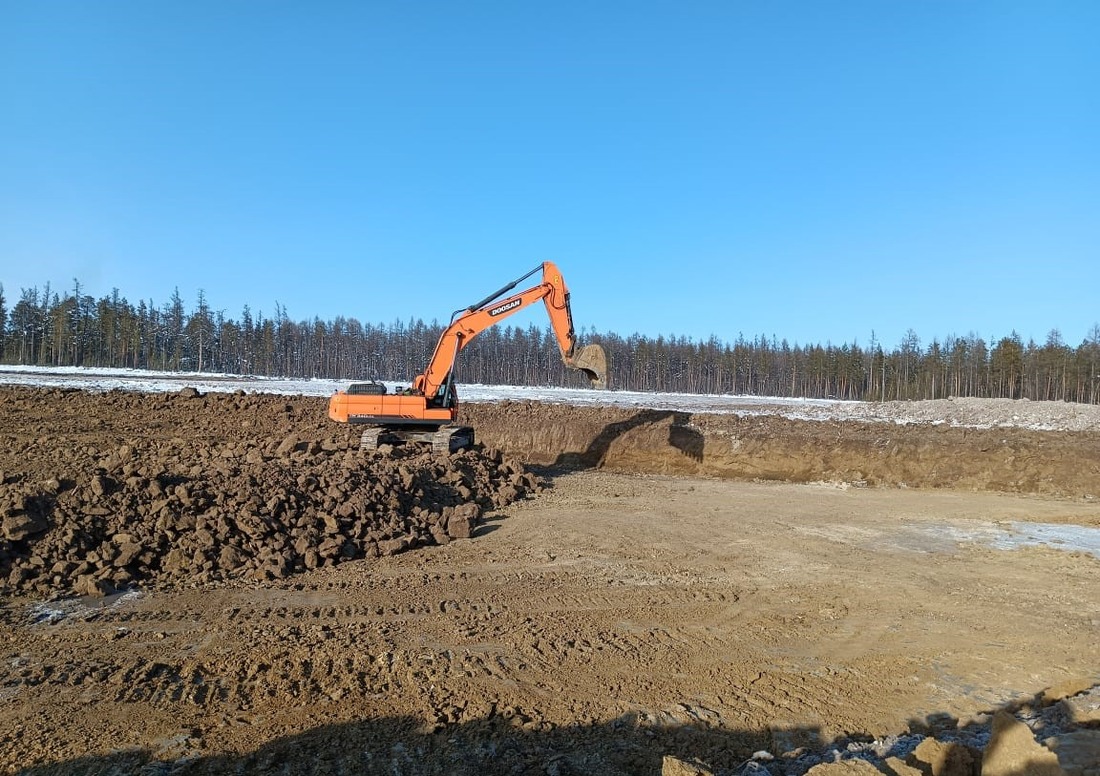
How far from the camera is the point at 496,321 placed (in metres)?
16.4

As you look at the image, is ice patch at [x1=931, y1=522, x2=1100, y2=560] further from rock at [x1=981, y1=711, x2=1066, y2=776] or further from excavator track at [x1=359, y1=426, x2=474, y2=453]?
excavator track at [x1=359, y1=426, x2=474, y2=453]

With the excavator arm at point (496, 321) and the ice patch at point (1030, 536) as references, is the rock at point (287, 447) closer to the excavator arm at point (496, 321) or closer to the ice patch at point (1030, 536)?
the excavator arm at point (496, 321)

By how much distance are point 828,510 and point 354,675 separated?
11.4m

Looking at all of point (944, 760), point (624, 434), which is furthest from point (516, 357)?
point (944, 760)

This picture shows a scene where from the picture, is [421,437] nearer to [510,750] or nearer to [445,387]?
[445,387]

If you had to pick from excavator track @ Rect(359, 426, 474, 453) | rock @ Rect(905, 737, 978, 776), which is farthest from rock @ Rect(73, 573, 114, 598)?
excavator track @ Rect(359, 426, 474, 453)

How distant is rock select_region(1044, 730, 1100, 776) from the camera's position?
302cm

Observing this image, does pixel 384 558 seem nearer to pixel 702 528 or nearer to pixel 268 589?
pixel 268 589

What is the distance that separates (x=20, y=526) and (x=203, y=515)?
1.91 meters

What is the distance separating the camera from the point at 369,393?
16.0 m

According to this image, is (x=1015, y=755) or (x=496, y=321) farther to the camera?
(x=496, y=321)

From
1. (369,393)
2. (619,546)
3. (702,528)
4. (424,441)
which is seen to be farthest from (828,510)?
(369,393)

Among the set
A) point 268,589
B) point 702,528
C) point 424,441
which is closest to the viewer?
point 268,589

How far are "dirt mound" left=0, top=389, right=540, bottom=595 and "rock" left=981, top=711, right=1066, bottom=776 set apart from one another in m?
7.29
